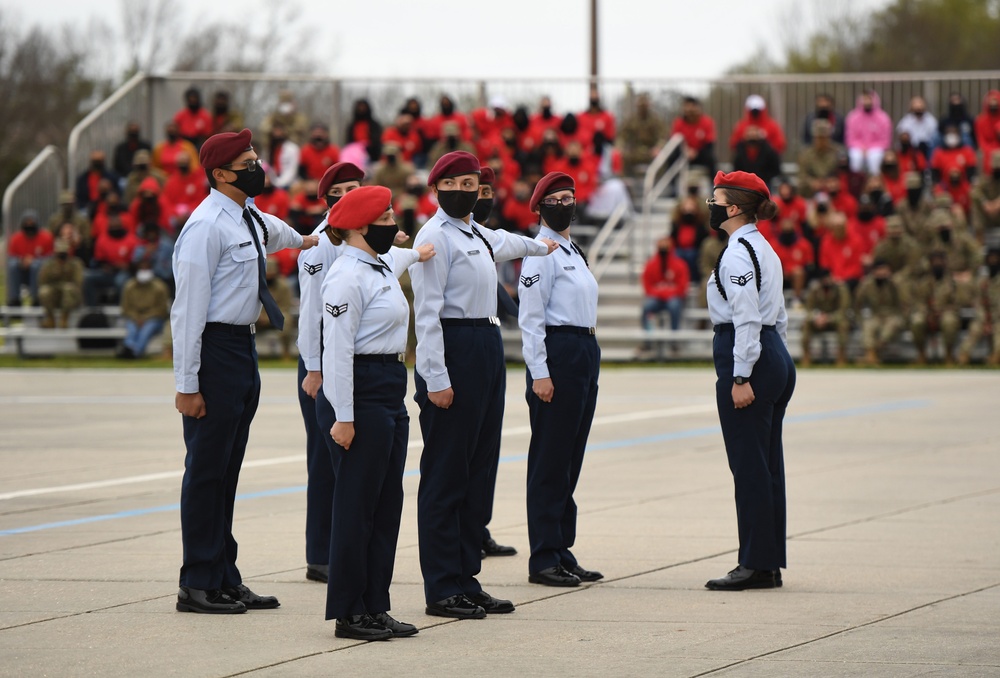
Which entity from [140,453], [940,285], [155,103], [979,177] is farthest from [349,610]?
[155,103]

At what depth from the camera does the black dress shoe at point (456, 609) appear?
747 cm

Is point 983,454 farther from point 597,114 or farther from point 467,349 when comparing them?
point 597,114

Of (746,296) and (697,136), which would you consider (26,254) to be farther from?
(746,296)

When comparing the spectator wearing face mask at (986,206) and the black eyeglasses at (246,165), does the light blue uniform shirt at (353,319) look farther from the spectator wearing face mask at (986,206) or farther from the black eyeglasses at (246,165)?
the spectator wearing face mask at (986,206)

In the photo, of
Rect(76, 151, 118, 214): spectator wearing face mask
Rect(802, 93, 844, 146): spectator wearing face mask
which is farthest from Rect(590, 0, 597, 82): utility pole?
Rect(76, 151, 118, 214): spectator wearing face mask

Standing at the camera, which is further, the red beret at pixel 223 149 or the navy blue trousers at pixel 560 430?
the navy blue trousers at pixel 560 430

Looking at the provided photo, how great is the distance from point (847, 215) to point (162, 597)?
19.4m

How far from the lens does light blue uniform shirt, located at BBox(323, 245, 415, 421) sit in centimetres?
690

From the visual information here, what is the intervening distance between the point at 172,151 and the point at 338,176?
20652 millimetres

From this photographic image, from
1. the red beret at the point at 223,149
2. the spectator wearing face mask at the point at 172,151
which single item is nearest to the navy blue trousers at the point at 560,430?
the red beret at the point at 223,149

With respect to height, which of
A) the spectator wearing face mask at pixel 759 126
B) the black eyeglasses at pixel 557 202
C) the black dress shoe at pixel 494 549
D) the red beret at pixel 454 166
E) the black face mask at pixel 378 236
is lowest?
the black dress shoe at pixel 494 549

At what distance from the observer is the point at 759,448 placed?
8.41 m

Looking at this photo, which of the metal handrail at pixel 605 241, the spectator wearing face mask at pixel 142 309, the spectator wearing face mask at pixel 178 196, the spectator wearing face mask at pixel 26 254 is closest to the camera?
the spectator wearing face mask at pixel 142 309

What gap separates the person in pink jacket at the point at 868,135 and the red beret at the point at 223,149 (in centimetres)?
2116
